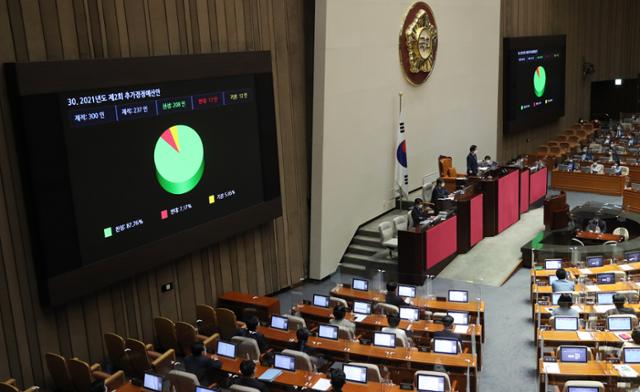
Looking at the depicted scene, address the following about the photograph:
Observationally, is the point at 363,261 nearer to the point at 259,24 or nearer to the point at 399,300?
the point at 399,300

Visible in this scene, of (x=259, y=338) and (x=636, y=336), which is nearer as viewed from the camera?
(x=636, y=336)

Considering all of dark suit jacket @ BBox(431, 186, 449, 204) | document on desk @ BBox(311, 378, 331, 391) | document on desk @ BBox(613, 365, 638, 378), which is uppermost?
dark suit jacket @ BBox(431, 186, 449, 204)

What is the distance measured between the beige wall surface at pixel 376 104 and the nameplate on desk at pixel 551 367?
646 cm

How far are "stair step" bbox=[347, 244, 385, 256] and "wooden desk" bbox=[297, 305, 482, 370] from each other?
3810 millimetres

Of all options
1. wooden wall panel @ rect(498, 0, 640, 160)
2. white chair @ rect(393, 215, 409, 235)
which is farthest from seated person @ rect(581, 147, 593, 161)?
white chair @ rect(393, 215, 409, 235)

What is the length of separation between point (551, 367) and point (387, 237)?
656cm

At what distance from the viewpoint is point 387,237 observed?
14.9m

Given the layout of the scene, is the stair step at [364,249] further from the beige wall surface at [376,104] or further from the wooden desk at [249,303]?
the wooden desk at [249,303]

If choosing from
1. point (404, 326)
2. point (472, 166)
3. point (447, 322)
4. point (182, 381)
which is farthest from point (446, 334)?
point (472, 166)

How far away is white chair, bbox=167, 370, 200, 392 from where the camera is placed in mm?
8133

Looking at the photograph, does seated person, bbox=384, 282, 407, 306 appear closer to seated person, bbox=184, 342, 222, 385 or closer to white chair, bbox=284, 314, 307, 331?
white chair, bbox=284, 314, 307, 331

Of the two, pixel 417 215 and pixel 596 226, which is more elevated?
pixel 417 215

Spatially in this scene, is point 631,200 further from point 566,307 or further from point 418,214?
point 566,307

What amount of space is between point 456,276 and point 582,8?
1861cm
